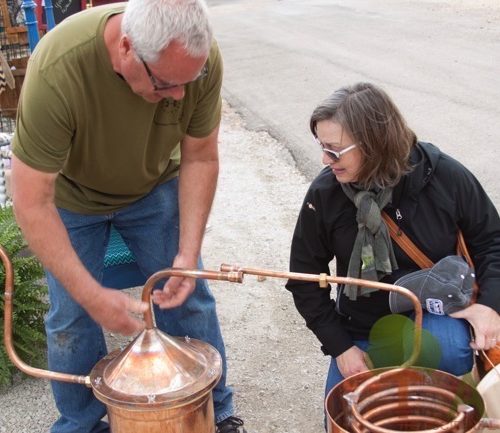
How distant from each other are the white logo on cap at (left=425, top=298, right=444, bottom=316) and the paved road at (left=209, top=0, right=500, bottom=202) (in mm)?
2867

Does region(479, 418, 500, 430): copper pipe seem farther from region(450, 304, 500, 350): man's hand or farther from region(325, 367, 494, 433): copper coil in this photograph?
region(450, 304, 500, 350): man's hand

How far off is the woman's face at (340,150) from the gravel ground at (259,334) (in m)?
1.10

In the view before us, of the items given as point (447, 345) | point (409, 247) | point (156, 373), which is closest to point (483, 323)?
point (447, 345)

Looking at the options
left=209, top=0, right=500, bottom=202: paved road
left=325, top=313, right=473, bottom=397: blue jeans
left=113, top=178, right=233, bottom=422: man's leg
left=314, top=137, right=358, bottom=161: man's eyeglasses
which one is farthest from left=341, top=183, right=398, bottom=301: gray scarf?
left=209, top=0, right=500, bottom=202: paved road

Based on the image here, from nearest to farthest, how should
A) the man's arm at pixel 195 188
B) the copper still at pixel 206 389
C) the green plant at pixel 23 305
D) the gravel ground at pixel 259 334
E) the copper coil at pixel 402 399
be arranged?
the copper still at pixel 206 389 → the copper coil at pixel 402 399 → the man's arm at pixel 195 188 → the gravel ground at pixel 259 334 → the green plant at pixel 23 305

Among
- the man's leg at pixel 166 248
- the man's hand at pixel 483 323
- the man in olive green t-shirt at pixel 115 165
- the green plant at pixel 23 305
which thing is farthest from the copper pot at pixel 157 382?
the green plant at pixel 23 305

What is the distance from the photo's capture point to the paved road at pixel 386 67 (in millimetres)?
7047

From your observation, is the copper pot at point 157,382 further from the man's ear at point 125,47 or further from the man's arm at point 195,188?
the man's ear at point 125,47

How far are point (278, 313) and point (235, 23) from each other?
1486 cm

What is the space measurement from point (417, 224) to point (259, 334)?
141cm

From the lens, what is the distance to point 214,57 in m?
2.43

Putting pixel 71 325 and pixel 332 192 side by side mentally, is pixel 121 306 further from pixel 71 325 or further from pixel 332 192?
pixel 332 192

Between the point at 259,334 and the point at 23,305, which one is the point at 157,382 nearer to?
the point at 23,305

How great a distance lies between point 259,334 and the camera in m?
3.77
